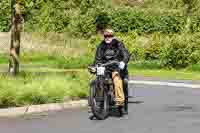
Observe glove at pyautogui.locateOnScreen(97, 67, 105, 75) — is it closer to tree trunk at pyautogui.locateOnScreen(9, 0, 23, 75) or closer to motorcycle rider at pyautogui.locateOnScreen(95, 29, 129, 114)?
motorcycle rider at pyautogui.locateOnScreen(95, 29, 129, 114)

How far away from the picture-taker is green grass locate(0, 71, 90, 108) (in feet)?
52.1

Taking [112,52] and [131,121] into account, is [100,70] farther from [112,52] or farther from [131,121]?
[131,121]

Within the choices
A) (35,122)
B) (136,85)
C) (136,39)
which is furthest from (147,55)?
(35,122)

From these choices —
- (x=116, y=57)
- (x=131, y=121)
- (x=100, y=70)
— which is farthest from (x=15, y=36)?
(x=131, y=121)

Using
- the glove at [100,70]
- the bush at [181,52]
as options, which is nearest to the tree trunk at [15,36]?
the glove at [100,70]

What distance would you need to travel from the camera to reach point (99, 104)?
587 inches

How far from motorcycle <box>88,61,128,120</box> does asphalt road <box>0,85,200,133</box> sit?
23cm

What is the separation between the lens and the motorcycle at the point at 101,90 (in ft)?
48.3

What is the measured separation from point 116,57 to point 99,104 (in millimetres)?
1120

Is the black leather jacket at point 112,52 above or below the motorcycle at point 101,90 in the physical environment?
above

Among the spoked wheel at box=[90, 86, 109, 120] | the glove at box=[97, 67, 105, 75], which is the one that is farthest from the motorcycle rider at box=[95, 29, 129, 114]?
the glove at box=[97, 67, 105, 75]

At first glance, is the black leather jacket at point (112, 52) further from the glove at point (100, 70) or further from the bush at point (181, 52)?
the bush at point (181, 52)

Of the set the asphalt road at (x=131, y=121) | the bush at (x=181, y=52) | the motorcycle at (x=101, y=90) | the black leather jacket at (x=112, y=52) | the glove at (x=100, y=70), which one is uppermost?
the black leather jacket at (x=112, y=52)

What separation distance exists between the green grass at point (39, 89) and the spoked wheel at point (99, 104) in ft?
6.43
